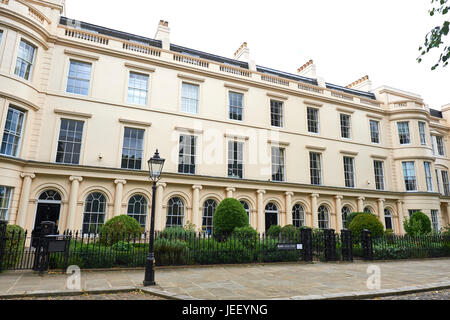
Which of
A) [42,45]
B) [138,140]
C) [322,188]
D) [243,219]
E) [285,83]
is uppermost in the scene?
[285,83]

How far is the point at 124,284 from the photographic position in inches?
294

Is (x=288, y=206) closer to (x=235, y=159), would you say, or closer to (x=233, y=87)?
(x=235, y=159)

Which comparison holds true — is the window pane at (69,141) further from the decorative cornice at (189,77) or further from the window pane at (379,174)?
the window pane at (379,174)

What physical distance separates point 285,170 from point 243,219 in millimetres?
7043

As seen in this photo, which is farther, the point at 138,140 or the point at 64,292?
the point at 138,140

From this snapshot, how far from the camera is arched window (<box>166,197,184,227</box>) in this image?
1644 centimetres

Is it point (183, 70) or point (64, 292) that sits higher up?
point (183, 70)

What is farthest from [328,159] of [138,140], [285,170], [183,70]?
[138,140]

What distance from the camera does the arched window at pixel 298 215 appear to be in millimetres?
20039

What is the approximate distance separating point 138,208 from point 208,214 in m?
4.31

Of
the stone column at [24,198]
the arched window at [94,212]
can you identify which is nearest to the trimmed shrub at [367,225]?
the arched window at [94,212]

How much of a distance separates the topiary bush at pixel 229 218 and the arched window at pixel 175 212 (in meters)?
2.98
